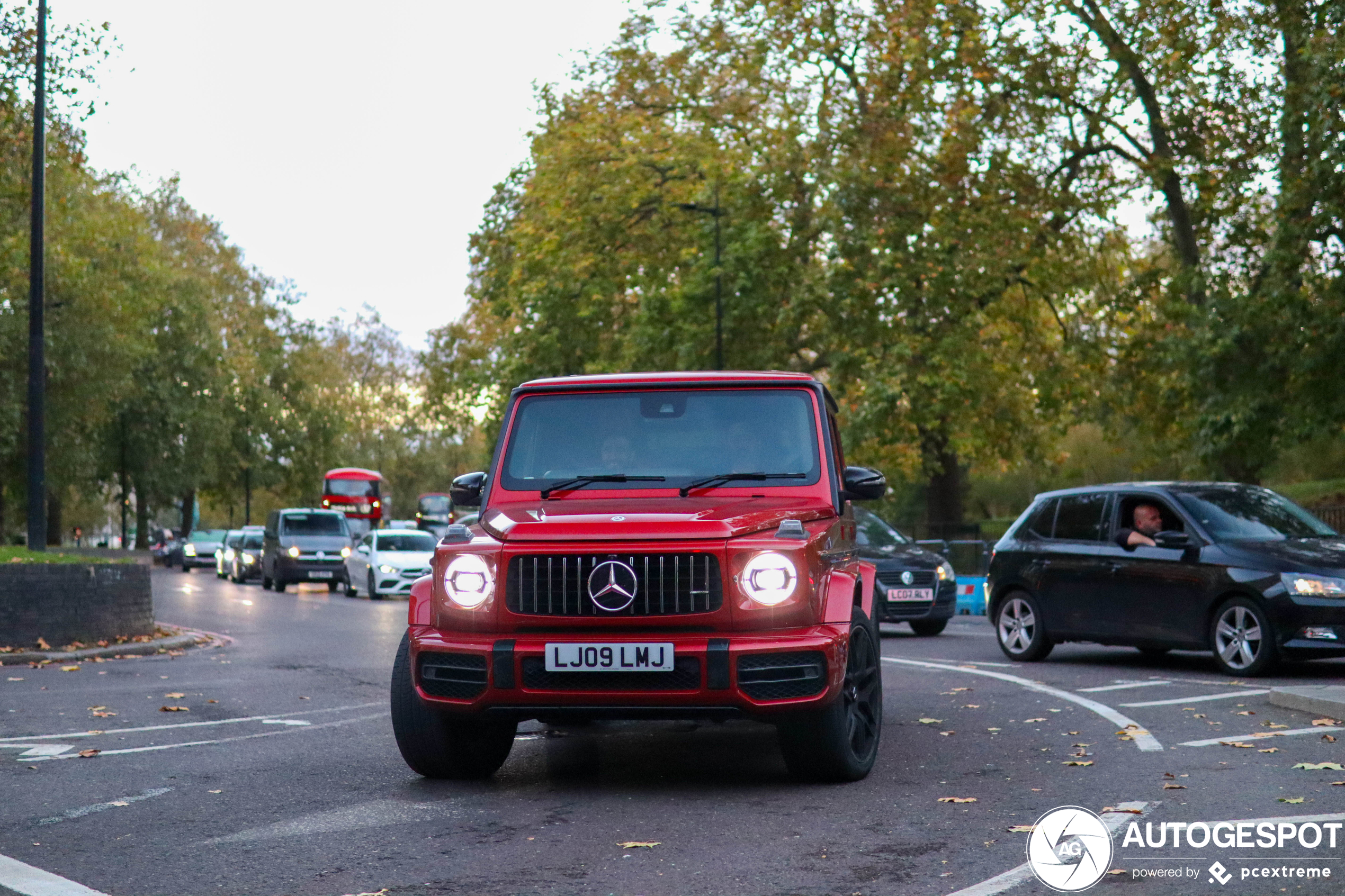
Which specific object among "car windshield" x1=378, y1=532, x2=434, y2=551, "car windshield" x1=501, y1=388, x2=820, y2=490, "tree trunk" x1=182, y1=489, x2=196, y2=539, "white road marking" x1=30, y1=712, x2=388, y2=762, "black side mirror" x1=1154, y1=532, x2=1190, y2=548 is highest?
"tree trunk" x1=182, y1=489, x2=196, y2=539

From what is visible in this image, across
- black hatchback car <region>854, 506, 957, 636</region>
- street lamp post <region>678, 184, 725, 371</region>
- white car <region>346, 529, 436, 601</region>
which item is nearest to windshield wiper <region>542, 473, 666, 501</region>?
black hatchback car <region>854, 506, 957, 636</region>


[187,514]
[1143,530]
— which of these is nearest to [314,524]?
[1143,530]

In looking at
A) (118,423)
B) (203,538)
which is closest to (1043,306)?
(118,423)

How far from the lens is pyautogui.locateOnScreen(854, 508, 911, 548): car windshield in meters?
21.0

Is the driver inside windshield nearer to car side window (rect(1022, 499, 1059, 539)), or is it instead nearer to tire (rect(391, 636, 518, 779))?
car side window (rect(1022, 499, 1059, 539))

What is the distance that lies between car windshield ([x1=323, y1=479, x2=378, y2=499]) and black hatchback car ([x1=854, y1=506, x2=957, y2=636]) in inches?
2102

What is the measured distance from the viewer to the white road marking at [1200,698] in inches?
470

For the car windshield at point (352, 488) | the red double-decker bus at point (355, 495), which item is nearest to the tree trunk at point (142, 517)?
the red double-decker bus at point (355, 495)

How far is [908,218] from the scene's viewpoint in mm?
33250

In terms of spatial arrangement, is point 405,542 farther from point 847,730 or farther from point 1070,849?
point 1070,849

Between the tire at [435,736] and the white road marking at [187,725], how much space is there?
317 centimetres

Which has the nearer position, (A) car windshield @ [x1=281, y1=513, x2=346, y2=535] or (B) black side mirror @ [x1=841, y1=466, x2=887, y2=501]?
(B) black side mirror @ [x1=841, y1=466, x2=887, y2=501]

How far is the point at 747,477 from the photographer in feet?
28.9

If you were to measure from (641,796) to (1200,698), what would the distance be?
583 centimetres
